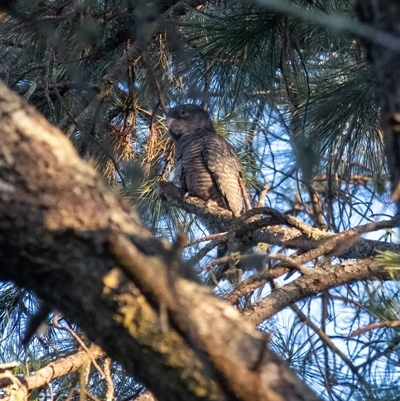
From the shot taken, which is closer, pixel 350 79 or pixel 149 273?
pixel 149 273

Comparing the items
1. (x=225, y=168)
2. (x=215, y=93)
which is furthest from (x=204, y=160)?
(x=215, y=93)

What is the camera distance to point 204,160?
4.22 m

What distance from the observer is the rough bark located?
3.06 ft

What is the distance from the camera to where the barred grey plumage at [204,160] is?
12.9ft

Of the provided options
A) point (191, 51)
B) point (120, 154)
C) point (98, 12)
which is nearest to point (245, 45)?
point (191, 51)

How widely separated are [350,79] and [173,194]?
128cm

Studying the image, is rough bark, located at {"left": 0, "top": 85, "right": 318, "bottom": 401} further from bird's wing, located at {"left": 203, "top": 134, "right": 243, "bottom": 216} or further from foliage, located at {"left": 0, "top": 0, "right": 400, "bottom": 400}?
bird's wing, located at {"left": 203, "top": 134, "right": 243, "bottom": 216}

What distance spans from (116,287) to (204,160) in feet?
10.8

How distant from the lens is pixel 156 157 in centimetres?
374

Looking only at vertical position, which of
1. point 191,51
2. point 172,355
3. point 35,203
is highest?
point 191,51

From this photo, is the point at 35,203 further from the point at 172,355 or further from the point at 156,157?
the point at 156,157

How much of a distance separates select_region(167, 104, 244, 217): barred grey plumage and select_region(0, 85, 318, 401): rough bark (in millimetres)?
2866

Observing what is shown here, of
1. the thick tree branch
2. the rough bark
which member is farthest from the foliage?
the rough bark

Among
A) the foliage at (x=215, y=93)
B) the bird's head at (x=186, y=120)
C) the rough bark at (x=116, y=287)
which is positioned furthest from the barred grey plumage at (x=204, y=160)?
the rough bark at (x=116, y=287)
